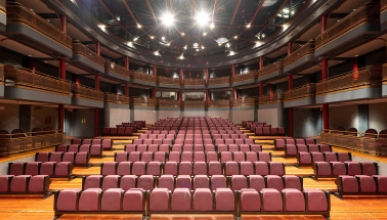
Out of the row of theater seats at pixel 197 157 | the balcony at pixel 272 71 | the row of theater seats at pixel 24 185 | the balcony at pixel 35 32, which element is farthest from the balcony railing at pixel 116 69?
the balcony at pixel 272 71

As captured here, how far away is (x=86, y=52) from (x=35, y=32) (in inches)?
139

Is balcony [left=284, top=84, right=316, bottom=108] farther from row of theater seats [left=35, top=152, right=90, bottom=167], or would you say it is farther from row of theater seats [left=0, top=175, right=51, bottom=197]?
row of theater seats [left=0, top=175, right=51, bottom=197]

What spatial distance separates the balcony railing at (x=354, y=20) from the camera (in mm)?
7391

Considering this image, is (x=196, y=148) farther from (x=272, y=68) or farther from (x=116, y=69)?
(x=116, y=69)

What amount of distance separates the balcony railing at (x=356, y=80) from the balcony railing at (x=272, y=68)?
473 cm

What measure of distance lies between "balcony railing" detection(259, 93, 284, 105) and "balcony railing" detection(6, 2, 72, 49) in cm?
1279

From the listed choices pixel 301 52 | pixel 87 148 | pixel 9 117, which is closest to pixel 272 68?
pixel 301 52

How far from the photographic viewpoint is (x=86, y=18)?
476 inches

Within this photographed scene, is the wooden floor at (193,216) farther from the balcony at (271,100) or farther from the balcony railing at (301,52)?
the balcony at (271,100)

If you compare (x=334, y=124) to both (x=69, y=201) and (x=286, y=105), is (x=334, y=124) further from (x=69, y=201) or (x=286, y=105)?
(x=69, y=201)

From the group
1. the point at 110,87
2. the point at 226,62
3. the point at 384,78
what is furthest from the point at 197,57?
the point at 384,78

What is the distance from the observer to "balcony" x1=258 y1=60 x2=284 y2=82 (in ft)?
45.9

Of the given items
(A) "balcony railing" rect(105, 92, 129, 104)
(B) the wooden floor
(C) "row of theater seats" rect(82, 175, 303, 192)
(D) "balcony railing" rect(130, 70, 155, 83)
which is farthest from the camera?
(D) "balcony railing" rect(130, 70, 155, 83)

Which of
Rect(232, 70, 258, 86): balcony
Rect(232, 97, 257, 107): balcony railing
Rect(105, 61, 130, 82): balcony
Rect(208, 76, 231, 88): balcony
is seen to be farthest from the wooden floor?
Rect(208, 76, 231, 88): balcony
